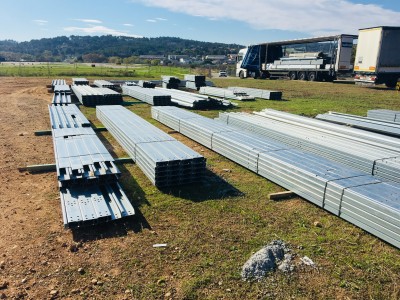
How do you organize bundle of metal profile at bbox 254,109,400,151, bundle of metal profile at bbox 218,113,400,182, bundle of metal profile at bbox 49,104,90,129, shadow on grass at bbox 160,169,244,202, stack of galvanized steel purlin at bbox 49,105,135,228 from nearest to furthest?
stack of galvanized steel purlin at bbox 49,105,135,228 → shadow on grass at bbox 160,169,244,202 → bundle of metal profile at bbox 218,113,400,182 → bundle of metal profile at bbox 254,109,400,151 → bundle of metal profile at bbox 49,104,90,129

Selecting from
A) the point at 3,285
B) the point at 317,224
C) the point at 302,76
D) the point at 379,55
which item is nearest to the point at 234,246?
the point at 317,224

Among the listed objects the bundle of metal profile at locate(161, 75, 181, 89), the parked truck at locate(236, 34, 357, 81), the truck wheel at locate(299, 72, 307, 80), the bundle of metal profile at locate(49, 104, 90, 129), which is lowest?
the bundle of metal profile at locate(49, 104, 90, 129)

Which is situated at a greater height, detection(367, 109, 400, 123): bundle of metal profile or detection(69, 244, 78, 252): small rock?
detection(367, 109, 400, 123): bundle of metal profile

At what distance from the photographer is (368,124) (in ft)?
43.8

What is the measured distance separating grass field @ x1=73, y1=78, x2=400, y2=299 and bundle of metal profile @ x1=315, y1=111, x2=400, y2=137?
7179mm

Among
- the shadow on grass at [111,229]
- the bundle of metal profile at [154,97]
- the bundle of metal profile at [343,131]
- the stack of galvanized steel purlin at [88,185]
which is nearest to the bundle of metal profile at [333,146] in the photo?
the bundle of metal profile at [343,131]

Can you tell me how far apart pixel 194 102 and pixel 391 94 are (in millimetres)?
18009

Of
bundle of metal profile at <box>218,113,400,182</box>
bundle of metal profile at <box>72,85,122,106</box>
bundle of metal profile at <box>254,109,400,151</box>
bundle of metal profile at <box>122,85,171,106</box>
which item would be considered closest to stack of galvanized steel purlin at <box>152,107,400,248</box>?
bundle of metal profile at <box>218,113,400,182</box>

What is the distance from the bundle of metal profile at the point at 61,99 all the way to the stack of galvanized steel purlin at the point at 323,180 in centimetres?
1085

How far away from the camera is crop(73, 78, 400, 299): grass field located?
175 inches

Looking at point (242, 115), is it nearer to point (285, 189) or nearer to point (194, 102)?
point (194, 102)

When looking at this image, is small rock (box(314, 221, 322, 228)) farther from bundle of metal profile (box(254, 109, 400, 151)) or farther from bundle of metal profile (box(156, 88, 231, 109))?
bundle of metal profile (box(156, 88, 231, 109))

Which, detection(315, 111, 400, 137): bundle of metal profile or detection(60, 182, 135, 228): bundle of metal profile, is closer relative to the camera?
detection(60, 182, 135, 228): bundle of metal profile

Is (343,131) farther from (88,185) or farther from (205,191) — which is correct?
(88,185)
